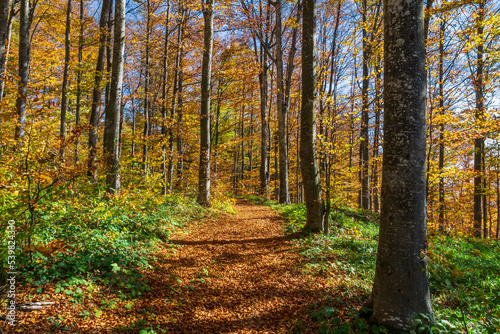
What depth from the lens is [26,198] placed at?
3068 millimetres

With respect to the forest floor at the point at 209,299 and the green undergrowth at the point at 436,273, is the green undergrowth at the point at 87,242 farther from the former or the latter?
the green undergrowth at the point at 436,273

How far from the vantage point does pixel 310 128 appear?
618 cm

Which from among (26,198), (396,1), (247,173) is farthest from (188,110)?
(396,1)

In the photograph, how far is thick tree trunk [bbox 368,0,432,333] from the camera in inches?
102

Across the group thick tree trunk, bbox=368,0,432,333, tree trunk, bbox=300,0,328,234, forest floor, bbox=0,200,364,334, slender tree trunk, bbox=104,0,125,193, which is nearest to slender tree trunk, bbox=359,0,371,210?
tree trunk, bbox=300,0,328,234

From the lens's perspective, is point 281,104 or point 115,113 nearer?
point 115,113

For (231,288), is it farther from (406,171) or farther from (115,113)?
(115,113)

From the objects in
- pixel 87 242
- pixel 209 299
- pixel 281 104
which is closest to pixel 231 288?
pixel 209 299

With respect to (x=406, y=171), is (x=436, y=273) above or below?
below

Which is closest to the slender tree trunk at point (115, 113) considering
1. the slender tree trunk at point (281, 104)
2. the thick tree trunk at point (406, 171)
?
the thick tree trunk at point (406, 171)

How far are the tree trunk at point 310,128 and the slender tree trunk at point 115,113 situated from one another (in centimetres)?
520

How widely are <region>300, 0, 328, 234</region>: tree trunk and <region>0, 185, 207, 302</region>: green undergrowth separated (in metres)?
3.81

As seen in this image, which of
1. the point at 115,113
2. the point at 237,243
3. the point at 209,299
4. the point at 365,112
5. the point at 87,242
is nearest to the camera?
the point at 209,299

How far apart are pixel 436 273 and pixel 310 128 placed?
4210mm
